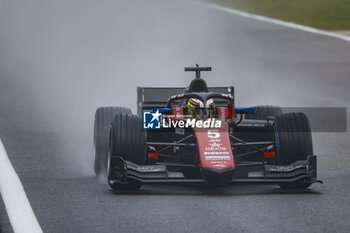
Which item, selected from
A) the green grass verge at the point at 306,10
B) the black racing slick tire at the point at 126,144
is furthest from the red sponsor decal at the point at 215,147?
the green grass verge at the point at 306,10

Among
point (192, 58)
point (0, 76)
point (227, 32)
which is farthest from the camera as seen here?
point (227, 32)

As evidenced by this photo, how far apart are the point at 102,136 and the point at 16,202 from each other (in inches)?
105

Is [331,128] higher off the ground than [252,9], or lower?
lower

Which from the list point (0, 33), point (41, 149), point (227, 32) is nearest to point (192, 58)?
point (227, 32)

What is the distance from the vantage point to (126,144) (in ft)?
33.0

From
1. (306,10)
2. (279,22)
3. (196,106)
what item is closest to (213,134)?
(196,106)

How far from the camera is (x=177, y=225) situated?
7.82 metres

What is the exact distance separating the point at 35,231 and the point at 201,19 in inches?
983

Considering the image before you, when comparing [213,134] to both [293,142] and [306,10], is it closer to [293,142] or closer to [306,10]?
[293,142]

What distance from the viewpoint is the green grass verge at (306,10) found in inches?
1256

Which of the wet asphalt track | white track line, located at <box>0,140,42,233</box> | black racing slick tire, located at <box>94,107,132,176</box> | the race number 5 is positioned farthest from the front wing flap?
black racing slick tire, located at <box>94,107,132,176</box>

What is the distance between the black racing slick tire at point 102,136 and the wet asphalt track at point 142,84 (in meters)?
0.19

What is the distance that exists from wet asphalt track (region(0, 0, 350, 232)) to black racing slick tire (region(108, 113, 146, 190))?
23cm

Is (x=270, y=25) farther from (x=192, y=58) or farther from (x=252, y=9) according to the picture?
(x=192, y=58)
